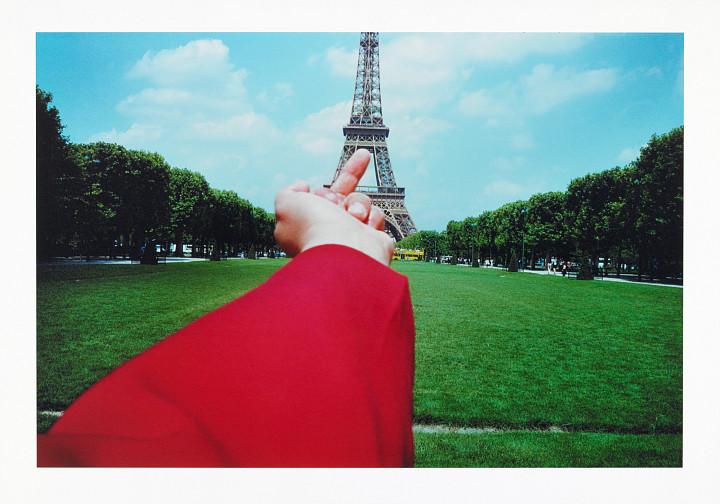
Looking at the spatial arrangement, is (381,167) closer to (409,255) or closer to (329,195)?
(409,255)

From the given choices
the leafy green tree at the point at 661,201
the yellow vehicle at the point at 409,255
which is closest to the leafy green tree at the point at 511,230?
the leafy green tree at the point at 661,201

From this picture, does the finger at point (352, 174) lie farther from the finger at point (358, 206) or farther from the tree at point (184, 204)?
the tree at point (184, 204)

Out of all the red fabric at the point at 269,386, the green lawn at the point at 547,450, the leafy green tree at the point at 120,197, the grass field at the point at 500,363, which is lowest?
the green lawn at the point at 547,450

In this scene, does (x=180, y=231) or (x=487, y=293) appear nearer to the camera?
(x=180, y=231)

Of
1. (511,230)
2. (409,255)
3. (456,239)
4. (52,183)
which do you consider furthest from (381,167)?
(52,183)
